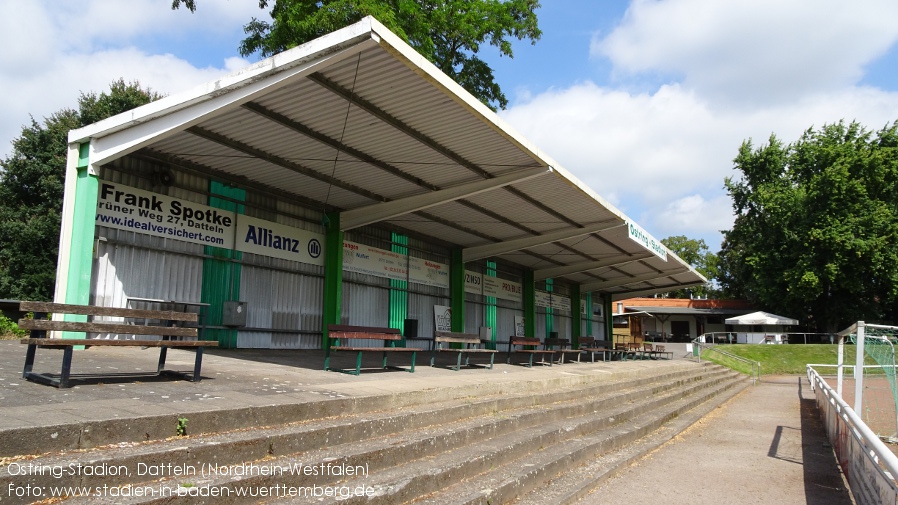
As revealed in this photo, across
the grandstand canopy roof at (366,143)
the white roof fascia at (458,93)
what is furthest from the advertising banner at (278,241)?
the white roof fascia at (458,93)

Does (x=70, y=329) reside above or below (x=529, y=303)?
below

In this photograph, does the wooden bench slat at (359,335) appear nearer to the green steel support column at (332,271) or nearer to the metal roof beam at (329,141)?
the metal roof beam at (329,141)

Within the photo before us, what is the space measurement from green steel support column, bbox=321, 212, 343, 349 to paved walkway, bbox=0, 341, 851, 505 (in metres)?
4.85

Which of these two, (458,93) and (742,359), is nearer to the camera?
(458,93)

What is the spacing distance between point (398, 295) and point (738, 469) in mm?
11898

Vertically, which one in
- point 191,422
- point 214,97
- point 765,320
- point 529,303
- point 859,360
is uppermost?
point 214,97

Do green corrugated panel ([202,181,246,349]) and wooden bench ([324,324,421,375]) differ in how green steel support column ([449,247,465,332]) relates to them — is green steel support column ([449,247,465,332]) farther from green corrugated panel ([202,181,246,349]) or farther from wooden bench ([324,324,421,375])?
wooden bench ([324,324,421,375])

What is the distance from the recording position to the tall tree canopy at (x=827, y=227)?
33500 mm

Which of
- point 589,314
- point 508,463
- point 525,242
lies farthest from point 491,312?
point 508,463

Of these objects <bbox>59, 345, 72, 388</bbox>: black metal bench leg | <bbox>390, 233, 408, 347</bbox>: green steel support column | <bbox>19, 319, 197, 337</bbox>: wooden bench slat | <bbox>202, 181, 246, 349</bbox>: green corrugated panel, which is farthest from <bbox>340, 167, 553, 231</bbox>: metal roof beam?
<bbox>59, 345, 72, 388</bbox>: black metal bench leg

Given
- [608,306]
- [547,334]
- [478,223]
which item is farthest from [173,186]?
[608,306]

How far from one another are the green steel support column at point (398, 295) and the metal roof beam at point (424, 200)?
266 cm

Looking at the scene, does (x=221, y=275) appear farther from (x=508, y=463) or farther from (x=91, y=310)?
(x=508, y=463)

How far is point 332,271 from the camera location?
49.6 feet
